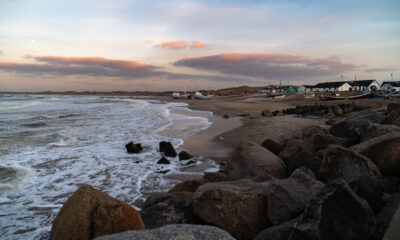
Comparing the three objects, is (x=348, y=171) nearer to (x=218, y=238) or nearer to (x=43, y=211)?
(x=218, y=238)

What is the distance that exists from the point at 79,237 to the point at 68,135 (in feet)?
43.5

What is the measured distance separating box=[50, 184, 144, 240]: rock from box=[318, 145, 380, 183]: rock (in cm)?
328

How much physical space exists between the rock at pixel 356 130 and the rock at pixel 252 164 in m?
2.59

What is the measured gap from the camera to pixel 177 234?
2545 mm

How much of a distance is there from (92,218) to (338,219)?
2960 mm

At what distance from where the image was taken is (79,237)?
11.0ft

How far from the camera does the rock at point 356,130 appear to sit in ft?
22.5

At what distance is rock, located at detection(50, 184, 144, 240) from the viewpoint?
132 inches

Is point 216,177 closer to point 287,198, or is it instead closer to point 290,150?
point 290,150

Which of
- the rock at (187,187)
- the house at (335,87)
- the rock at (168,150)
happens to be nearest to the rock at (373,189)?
the rock at (187,187)

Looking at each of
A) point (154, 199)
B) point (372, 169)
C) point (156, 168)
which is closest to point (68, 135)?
point (156, 168)

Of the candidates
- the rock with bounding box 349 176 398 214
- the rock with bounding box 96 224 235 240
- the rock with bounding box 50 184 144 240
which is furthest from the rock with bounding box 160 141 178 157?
the rock with bounding box 96 224 235 240

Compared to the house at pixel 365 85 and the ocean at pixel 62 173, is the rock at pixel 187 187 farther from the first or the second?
the house at pixel 365 85

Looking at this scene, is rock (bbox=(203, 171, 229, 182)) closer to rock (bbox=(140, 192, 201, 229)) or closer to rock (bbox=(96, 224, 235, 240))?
rock (bbox=(140, 192, 201, 229))
